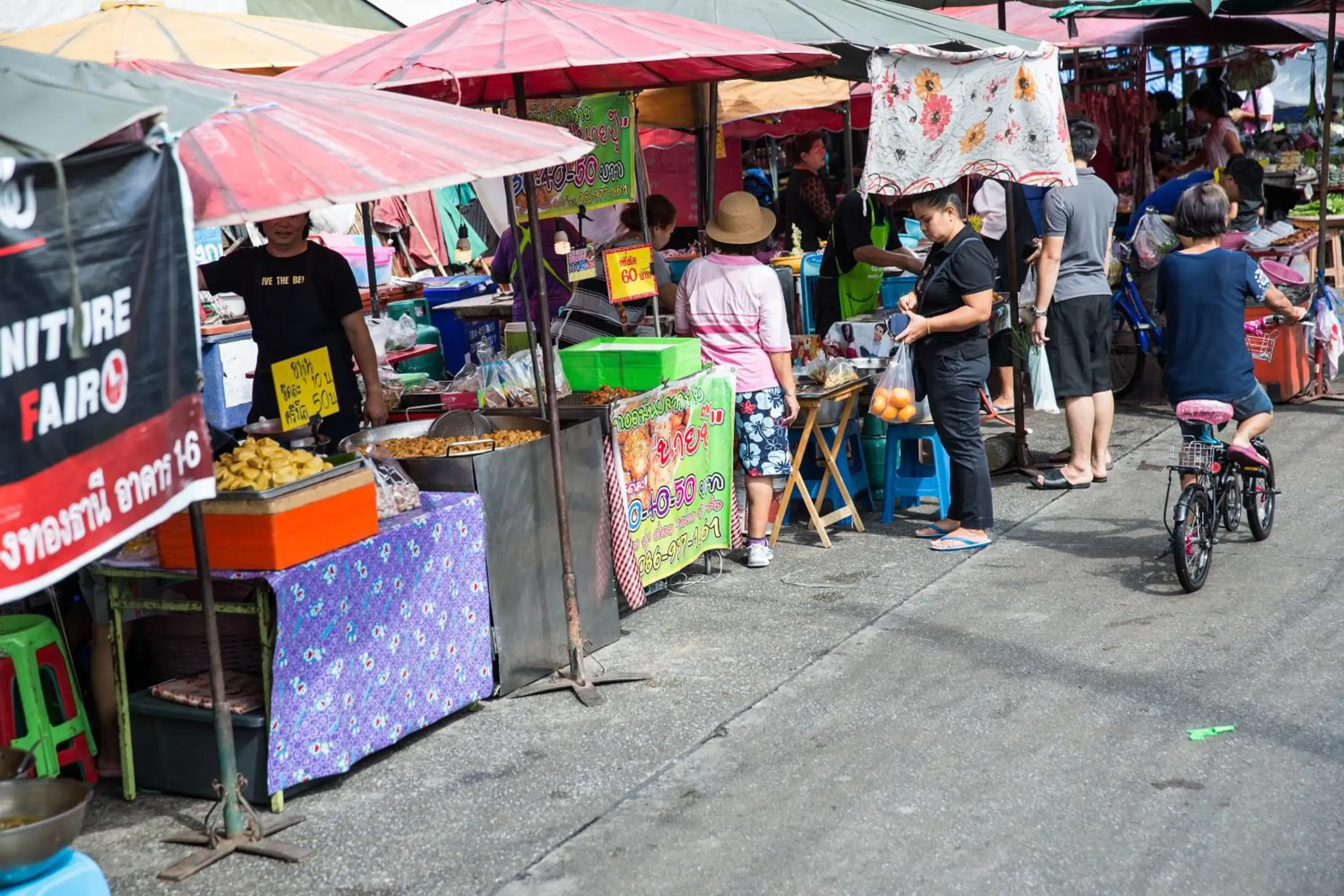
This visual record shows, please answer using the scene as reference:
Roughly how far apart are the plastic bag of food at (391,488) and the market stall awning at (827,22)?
142 inches

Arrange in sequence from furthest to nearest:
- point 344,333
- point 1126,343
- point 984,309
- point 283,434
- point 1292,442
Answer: point 1126,343 → point 1292,442 → point 984,309 → point 344,333 → point 283,434

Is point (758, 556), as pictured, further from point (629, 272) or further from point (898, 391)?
point (629, 272)

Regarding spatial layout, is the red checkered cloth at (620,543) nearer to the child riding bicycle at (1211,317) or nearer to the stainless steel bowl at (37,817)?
the child riding bicycle at (1211,317)

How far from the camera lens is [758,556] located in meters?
7.44

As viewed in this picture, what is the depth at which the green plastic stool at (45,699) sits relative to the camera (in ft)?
15.9

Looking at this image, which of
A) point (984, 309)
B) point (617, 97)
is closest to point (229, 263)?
point (617, 97)

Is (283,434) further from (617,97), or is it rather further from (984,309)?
(984,309)

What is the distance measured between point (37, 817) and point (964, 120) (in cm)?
568

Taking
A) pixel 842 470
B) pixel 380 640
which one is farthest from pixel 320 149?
pixel 842 470

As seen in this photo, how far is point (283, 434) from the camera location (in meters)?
6.12

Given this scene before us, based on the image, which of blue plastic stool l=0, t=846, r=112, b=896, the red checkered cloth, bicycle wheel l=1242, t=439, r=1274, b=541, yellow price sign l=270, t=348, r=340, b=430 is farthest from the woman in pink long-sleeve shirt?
blue plastic stool l=0, t=846, r=112, b=896

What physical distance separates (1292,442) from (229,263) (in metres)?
7.04

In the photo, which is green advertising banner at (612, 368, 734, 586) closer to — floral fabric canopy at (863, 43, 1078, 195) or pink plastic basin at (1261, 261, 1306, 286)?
floral fabric canopy at (863, 43, 1078, 195)

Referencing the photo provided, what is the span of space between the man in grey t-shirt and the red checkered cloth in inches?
132
